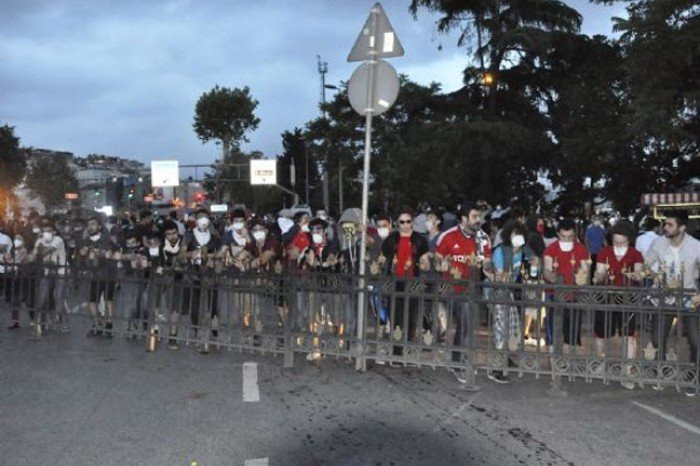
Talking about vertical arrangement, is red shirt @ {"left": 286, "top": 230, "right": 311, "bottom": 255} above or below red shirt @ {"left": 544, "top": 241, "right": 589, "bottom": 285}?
above

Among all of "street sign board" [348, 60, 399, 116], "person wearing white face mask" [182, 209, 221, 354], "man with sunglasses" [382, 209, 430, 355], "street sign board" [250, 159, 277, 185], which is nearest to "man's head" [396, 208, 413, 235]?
"man with sunglasses" [382, 209, 430, 355]

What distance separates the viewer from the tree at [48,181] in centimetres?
8312

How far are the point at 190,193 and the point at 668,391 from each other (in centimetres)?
9367

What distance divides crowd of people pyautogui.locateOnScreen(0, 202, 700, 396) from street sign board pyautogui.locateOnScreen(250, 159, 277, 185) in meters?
43.0

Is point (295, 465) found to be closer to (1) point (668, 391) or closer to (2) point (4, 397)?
(2) point (4, 397)

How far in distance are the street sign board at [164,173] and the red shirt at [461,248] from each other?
51.8 metres

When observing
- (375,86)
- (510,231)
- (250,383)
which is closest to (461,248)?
(510,231)

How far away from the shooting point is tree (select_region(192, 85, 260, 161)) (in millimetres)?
76312

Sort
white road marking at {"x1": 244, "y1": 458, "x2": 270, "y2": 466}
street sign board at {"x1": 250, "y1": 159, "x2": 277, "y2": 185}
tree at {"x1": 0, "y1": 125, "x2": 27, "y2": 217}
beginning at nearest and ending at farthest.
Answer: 1. white road marking at {"x1": 244, "y1": 458, "x2": 270, "y2": 466}
2. tree at {"x1": 0, "y1": 125, "x2": 27, "y2": 217}
3. street sign board at {"x1": 250, "y1": 159, "x2": 277, "y2": 185}

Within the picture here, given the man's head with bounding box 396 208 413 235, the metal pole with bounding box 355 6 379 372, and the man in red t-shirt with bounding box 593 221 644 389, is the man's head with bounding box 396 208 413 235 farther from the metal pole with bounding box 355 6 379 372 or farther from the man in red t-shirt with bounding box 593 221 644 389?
the man in red t-shirt with bounding box 593 221 644 389

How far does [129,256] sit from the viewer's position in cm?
954

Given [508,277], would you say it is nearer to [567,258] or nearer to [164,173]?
[567,258]

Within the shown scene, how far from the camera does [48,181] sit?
84375 millimetres

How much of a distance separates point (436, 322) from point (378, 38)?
3.05 m
